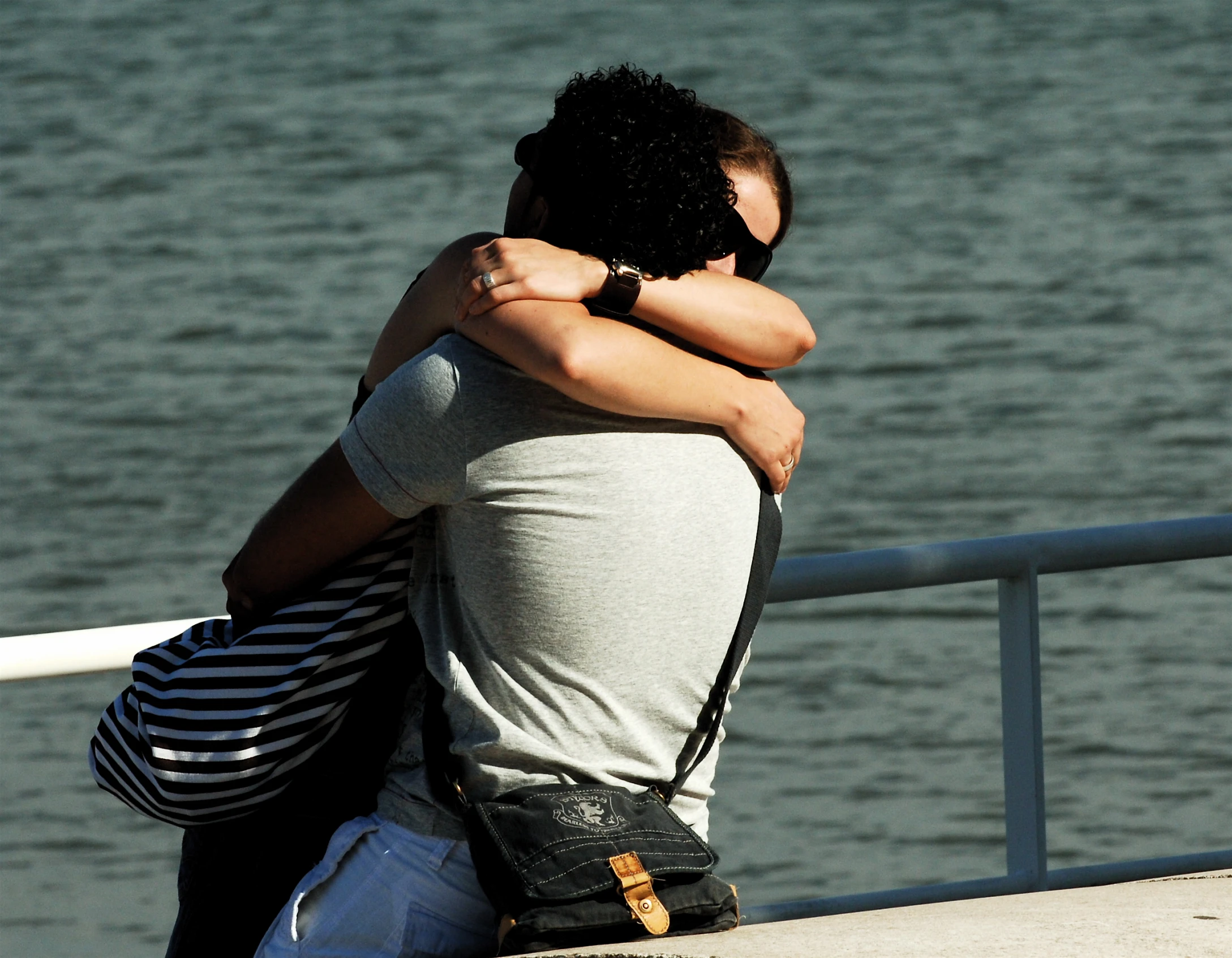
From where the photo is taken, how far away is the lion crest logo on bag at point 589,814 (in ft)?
6.05

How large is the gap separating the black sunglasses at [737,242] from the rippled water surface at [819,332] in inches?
152

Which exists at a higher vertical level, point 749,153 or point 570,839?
point 749,153

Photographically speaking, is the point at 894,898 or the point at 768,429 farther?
the point at 894,898

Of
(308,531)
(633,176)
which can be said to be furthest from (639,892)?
(633,176)

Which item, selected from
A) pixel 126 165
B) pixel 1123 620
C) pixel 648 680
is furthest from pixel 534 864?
pixel 126 165

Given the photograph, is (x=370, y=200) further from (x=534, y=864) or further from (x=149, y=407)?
(x=534, y=864)

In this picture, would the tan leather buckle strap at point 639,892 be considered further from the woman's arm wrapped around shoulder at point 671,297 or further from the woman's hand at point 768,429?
the woman's arm wrapped around shoulder at point 671,297

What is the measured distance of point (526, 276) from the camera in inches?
73.8

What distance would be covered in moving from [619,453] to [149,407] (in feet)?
27.9

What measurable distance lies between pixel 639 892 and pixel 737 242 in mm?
677

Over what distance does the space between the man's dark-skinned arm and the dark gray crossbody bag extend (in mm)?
167

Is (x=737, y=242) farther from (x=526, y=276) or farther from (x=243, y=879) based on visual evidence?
(x=243, y=879)

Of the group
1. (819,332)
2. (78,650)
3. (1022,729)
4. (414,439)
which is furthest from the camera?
(819,332)

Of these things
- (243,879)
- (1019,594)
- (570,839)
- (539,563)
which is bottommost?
(1019,594)
